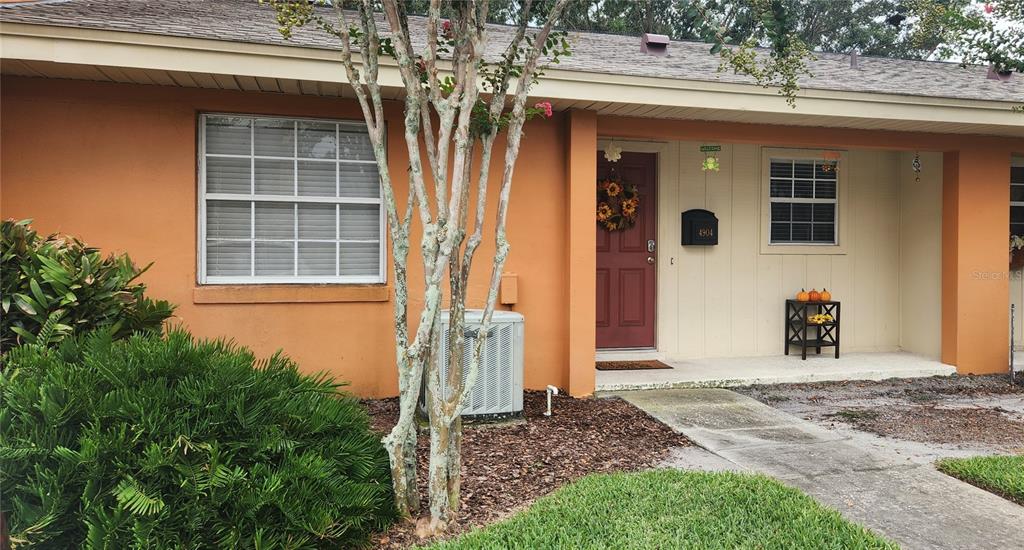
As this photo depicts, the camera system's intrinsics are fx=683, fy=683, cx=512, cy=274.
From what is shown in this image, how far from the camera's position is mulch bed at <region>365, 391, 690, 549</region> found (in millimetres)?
3359

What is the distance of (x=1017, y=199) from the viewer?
827cm

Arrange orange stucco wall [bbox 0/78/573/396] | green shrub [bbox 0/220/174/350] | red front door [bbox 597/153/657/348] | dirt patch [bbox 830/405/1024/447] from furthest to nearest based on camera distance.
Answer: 1. red front door [bbox 597/153/657/348]
2. orange stucco wall [bbox 0/78/573/396]
3. dirt patch [bbox 830/405/1024/447]
4. green shrub [bbox 0/220/174/350]

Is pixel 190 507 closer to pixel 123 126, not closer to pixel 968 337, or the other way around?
pixel 123 126

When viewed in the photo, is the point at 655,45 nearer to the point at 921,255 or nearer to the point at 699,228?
the point at 699,228

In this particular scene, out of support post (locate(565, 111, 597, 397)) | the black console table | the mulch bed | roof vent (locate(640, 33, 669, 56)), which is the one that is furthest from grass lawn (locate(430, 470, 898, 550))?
roof vent (locate(640, 33, 669, 56))

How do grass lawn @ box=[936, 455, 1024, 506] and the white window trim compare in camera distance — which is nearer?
grass lawn @ box=[936, 455, 1024, 506]

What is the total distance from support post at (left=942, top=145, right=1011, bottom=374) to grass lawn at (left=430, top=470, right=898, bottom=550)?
15.8ft

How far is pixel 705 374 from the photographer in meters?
6.67

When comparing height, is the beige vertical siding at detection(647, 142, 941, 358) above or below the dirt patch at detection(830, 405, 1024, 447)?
above

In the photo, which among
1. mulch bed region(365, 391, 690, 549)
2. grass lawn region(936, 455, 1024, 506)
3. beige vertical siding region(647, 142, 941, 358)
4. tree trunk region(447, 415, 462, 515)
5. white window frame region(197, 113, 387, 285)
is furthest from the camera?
beige vertical siding region(647, 142, 941, 358)

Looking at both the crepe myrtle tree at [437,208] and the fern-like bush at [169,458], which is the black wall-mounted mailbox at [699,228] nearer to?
Result: the crepe myrtle tree at [437,208]

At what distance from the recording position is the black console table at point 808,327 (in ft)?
24.5

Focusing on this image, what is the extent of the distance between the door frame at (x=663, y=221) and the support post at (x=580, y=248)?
64.4 inches

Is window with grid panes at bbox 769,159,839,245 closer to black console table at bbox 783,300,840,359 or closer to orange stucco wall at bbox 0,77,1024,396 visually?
black console table at bbox 783,300,840,359
